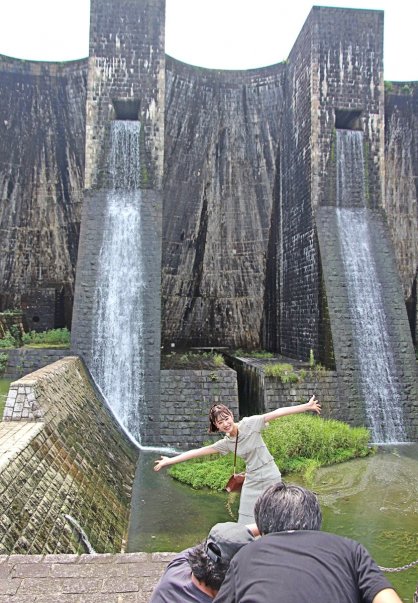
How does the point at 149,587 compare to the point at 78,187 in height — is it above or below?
below

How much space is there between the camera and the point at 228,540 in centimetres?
175

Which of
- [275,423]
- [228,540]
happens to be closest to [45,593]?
[228,540]

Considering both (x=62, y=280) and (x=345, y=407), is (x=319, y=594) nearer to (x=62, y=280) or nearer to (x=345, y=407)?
(x=345, y=407)

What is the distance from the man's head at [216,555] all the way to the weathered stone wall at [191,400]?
7.62 meters

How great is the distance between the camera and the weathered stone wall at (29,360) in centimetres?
989

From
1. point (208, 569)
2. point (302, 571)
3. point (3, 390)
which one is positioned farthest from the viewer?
point (3, 390)

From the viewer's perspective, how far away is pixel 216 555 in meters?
1.75

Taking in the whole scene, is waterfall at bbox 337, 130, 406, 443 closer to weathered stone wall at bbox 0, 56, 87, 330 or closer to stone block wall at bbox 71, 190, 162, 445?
stone block wall at bbox 71, 190, 162, 445

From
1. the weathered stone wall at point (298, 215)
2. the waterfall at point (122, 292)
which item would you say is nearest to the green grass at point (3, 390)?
the waterfall at point (122, 292)

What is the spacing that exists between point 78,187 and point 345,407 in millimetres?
8868

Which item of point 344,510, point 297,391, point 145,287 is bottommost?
point 344,510

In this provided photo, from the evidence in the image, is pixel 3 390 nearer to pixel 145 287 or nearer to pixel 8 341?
pixel 145 287

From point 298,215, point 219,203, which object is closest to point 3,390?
point 298,215

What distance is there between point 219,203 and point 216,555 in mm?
13434
